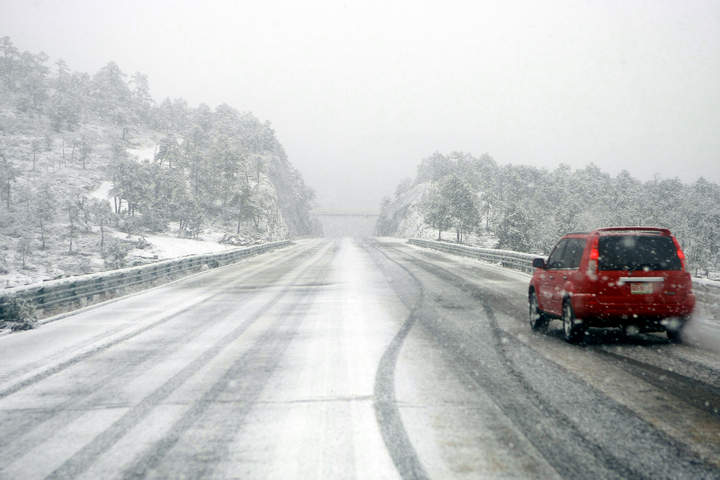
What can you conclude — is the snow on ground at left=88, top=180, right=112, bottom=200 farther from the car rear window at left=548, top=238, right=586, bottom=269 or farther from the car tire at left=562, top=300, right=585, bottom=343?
the car tire at left=562, top=300, right=585, bottom=343

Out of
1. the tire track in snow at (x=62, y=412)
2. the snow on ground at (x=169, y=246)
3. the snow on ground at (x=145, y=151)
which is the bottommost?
the snow on ground at (x=169, y=246)

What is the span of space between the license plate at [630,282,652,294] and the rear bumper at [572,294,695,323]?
0.17 m

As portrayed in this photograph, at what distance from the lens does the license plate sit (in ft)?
23.0

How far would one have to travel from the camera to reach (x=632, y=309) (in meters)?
6.99

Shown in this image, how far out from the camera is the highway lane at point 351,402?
3453 millimetres

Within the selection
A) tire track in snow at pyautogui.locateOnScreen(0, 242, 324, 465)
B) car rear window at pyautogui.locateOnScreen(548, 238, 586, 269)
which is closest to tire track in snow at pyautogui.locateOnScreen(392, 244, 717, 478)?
car rear window at pyautogui.locateOnScreen(548, 238, 586, 269)

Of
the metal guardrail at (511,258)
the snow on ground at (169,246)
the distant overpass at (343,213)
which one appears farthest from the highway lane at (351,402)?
the distant overpass at (343,213)

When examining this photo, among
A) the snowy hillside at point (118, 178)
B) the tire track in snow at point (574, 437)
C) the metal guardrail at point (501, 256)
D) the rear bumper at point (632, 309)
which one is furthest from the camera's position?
the snowy hillside at point (118, 178)

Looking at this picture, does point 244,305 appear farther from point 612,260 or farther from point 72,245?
point 72,245

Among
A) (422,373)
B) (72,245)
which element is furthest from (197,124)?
(422,373)

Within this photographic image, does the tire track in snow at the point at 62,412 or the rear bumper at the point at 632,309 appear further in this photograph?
the rear bumper at the point at 632,309

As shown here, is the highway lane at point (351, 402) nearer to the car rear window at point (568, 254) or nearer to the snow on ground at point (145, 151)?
the car rear window at point (568, 254)

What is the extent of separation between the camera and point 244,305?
11.9 meters

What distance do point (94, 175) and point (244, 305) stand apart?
73.0m
